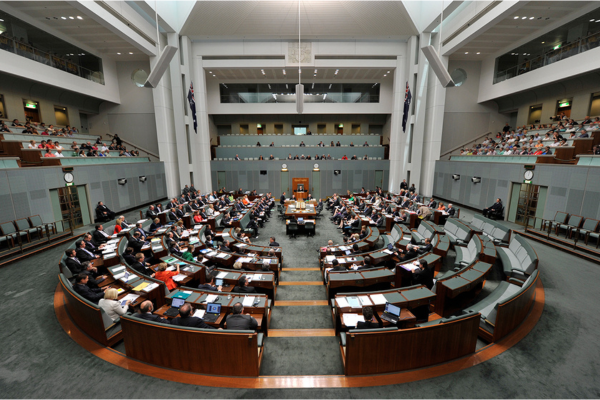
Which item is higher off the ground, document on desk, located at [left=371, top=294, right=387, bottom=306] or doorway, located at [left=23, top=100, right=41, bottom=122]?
doorway, located at [left=23, top=100, right=41, bottom=122]

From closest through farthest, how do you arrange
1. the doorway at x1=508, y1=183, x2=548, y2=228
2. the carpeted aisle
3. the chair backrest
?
the carpeted aisle, the chair backrest, the doorway at x1=508, y1=183, x2=548, y2=228

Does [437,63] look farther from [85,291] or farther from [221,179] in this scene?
[221,179]

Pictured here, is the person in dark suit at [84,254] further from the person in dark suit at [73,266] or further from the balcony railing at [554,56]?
the balcony railing at [554,56]

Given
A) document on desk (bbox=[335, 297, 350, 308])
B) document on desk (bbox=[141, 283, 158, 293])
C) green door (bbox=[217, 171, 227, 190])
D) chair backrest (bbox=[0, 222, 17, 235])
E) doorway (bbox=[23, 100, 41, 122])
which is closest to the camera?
document on desk (bbox=[335, 297, 350, 308])

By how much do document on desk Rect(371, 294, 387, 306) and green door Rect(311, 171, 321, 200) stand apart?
55.2ft

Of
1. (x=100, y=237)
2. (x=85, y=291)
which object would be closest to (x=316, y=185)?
(x=100, y=237)

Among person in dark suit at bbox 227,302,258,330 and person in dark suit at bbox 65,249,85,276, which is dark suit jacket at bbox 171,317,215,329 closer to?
person in dark suit at bbox 227,302,258,330

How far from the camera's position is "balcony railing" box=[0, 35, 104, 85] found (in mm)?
11750

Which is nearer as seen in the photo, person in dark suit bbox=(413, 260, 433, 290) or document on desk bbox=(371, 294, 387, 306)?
document on desk bbox=(371, 294, 387, 306)

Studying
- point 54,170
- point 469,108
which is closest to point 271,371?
point 54,170

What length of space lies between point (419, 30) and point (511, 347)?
1955cm

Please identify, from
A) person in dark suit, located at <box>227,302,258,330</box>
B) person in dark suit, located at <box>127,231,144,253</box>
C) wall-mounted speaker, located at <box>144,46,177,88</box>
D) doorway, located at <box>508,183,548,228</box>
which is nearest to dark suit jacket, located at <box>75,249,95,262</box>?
person in dark suit, located at <box>127,231,144,253</box>

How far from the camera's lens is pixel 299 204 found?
1426 cm

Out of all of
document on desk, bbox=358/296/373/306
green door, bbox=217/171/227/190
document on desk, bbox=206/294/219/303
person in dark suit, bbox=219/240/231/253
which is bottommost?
person in dark suit, bbox=219/240/231/253
